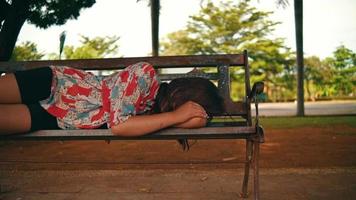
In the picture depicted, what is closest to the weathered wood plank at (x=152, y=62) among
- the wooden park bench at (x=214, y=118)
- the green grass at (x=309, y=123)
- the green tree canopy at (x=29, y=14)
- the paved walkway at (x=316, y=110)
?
the wooden park bench at (x=214, y=118)

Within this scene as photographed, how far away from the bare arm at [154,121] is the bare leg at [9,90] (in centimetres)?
65

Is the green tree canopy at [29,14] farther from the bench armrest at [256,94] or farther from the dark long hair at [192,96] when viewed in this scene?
the bench armrest at [256,94]

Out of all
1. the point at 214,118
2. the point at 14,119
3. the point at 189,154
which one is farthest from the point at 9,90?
the point at 189,154

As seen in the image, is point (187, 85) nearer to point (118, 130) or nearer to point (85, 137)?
point (118, 130)

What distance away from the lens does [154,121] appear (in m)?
1.97

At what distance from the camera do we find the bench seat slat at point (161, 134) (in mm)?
1997

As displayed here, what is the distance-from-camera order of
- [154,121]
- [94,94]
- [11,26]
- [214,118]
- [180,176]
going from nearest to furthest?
[154,121] → [94,94] → [214,118] → [180,176] → [11,26]

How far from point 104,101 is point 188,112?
0.54m

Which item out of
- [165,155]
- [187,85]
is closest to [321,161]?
[165,155]

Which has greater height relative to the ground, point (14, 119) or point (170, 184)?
point (14, 119)

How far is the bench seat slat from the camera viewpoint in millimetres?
1997

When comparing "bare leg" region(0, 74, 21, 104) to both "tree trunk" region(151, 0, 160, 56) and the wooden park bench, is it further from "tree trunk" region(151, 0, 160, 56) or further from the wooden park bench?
"tree trunk" region(151, 0, 160, 56)

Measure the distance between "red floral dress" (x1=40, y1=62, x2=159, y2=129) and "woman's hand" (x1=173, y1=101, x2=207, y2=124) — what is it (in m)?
0.26

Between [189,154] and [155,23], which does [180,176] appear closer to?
[189,154]
